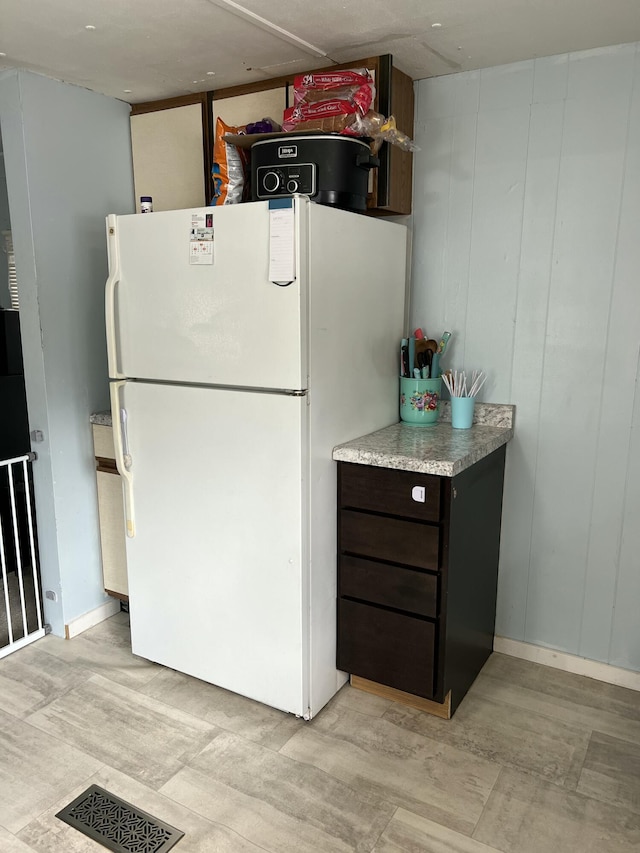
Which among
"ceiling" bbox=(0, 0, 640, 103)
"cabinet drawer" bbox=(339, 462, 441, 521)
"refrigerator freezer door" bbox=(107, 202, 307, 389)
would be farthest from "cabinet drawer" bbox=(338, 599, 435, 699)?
"ceiling" bbox=(0, 0, 640, 103)

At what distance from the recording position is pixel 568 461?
7.84ft

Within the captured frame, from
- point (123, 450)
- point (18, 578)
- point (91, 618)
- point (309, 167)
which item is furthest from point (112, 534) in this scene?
point (309, 167)

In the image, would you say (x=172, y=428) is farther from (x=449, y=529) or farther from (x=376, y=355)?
(x=449, y=529)

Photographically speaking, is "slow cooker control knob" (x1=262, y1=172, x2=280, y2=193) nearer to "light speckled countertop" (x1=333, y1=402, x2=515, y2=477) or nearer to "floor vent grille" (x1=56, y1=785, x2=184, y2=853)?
"light speckled countertop" (x1=333, y1=402, x2=515, y2=477)

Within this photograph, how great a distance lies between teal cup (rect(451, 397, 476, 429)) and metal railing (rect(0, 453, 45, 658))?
1.72 metres

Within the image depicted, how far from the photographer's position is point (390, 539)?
2.12m

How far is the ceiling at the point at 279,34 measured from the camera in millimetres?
1848

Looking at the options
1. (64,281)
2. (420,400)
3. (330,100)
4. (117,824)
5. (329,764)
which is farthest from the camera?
(64,281)

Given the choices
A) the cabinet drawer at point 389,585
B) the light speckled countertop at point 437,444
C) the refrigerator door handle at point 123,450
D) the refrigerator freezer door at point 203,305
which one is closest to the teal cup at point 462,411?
the light speckled countertop at point 437,444

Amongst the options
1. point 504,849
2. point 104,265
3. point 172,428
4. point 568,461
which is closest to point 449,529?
point 568,461

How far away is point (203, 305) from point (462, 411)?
40.6 inches

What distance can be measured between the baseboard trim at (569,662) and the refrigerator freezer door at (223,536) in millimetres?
920

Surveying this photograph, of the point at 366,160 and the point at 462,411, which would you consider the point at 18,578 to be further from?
the point at 366,160

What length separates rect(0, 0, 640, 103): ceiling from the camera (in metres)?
1.85
